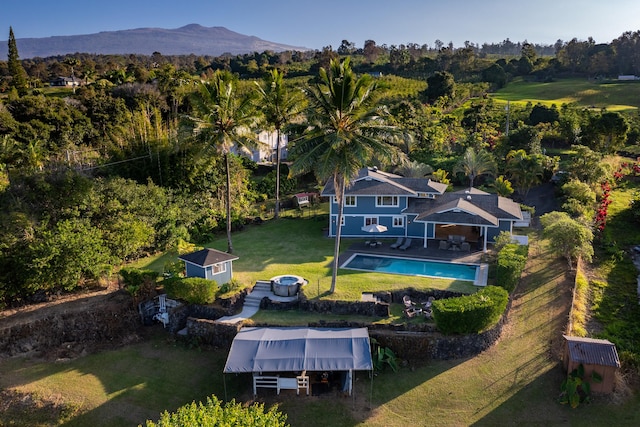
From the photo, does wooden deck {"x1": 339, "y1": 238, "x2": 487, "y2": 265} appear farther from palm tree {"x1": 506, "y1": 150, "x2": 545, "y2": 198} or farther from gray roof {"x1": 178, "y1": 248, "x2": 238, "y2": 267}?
palm tree {"x1": 506, "y1": 150, "x2": 545, "y2": 198}

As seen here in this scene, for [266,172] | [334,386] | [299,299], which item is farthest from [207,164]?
[334,386]

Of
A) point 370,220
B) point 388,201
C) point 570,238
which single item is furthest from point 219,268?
point 570,238

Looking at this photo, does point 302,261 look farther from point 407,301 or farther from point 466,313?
point 466,313

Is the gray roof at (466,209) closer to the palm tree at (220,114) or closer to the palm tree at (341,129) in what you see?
the palm tree at (341,129)

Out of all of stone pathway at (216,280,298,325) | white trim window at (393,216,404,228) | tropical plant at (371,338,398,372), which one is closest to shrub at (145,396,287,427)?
tropical plant at (371,338,398,372)

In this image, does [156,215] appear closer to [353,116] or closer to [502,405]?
[353,116]

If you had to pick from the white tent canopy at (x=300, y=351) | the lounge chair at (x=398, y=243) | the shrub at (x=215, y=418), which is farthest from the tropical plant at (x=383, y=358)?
the lounge chair at (x=398, y=243)
